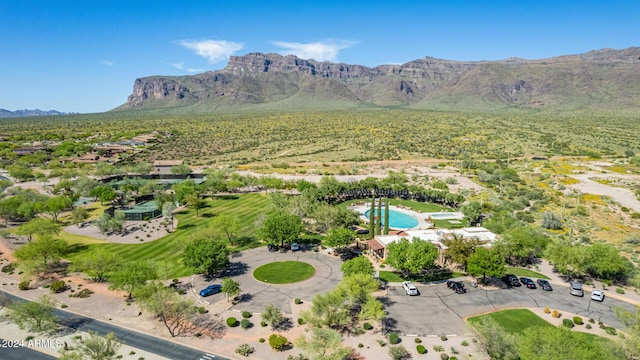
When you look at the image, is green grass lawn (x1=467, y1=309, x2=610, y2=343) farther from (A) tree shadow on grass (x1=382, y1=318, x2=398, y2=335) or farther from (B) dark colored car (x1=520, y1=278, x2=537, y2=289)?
(A) tree shadow on grass (x1=382, y1=318, x2=398, y2=335)

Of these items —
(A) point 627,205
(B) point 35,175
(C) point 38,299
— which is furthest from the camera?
(B) point 35,175

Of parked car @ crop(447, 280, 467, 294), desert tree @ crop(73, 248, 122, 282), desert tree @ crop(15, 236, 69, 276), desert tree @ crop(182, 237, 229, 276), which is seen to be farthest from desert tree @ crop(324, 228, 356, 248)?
desert tree @ crop(15, 236, 69, 276)

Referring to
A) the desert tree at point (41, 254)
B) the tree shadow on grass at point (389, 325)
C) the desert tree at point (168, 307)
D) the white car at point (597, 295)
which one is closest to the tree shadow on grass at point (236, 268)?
the desert tree at point (168, 307)

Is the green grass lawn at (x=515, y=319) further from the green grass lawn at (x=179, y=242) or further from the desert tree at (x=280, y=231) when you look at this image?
the green grass lawn at (x=179, y=242)

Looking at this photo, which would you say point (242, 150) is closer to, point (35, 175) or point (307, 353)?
point (35, 175)

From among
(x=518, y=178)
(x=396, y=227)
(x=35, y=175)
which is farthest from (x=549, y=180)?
(x=35, y=175)

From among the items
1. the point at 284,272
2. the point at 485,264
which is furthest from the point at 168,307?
the point at 485,264
